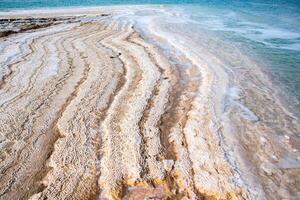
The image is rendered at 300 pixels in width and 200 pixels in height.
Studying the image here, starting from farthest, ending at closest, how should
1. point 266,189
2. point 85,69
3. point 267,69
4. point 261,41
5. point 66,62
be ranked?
point 261,41 → point 267,69 → point 66,62 → point 85,69 → point 266,189

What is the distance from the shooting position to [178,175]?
162 inches

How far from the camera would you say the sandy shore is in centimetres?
393

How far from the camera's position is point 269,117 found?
6234 mm

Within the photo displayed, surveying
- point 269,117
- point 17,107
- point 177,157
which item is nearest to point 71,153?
point 177,157

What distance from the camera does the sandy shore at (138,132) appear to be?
155 inches

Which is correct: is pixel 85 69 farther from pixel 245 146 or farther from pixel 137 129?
pixel 245 146

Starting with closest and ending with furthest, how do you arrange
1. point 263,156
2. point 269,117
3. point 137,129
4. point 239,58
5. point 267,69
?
point 263,156, point 137,129, point 269,117, point 267,69, point 239,58

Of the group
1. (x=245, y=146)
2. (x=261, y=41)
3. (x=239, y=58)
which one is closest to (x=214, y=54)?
(x=239, y=58)

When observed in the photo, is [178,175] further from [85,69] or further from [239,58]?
[239,58]

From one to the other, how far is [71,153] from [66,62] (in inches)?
190

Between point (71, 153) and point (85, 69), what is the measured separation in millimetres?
4066

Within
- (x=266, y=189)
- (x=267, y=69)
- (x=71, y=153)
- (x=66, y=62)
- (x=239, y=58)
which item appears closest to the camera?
(x=266, y=189)

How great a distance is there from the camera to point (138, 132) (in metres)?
5.05

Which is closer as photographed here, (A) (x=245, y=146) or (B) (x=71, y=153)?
(B) (x=71, y=153)
